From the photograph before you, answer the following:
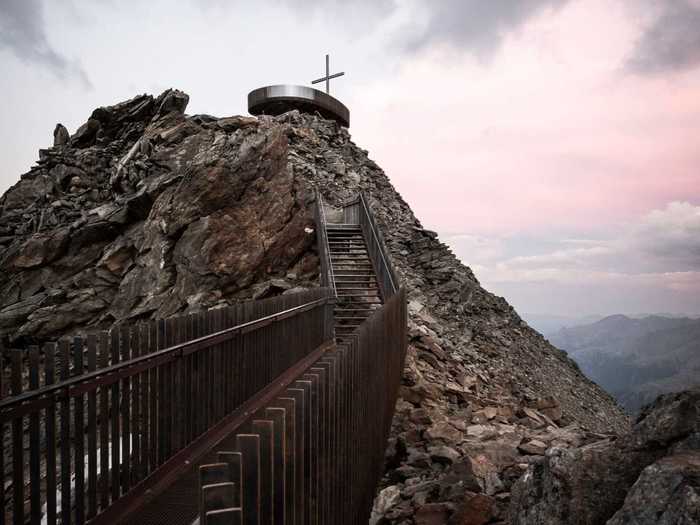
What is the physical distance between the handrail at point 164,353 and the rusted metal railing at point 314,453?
3.92 feet

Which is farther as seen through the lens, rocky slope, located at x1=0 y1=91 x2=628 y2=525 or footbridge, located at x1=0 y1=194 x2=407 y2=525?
rocky slope, located at x1=0 y1=91 x2=628 y2=525

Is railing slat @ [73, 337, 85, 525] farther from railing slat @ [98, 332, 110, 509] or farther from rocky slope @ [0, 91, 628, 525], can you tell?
rocky slope @ [0, 91, 628, 525]

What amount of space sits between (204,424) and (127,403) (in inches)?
51.5

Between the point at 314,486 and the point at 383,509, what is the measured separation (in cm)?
156

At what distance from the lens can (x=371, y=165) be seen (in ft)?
93.0

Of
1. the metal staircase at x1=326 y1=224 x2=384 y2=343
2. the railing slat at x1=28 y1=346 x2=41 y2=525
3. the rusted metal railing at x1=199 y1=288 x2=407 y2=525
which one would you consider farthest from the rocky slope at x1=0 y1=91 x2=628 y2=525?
the railing slat at x1=28 y1=346 x2=41 y2=525

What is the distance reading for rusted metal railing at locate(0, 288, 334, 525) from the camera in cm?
309

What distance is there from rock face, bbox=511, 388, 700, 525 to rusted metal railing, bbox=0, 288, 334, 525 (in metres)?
3.27

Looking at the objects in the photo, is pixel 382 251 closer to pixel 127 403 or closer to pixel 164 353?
pixel 164 353

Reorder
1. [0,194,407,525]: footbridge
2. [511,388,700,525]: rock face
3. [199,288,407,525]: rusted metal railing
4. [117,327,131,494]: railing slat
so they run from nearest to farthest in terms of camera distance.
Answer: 1. [199,288,407,525]: rusted metal railing
2. [511,388,700,525]: rock face
3. [0,194,407,525]: footbridge
4. [117,327,131,494]: railing slat

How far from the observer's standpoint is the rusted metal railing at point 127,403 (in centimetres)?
309

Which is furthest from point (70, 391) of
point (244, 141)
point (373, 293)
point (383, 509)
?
point (244, 141)

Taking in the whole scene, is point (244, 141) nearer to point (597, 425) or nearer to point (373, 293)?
point (373, 293)

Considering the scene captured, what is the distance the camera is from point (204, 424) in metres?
5.09
